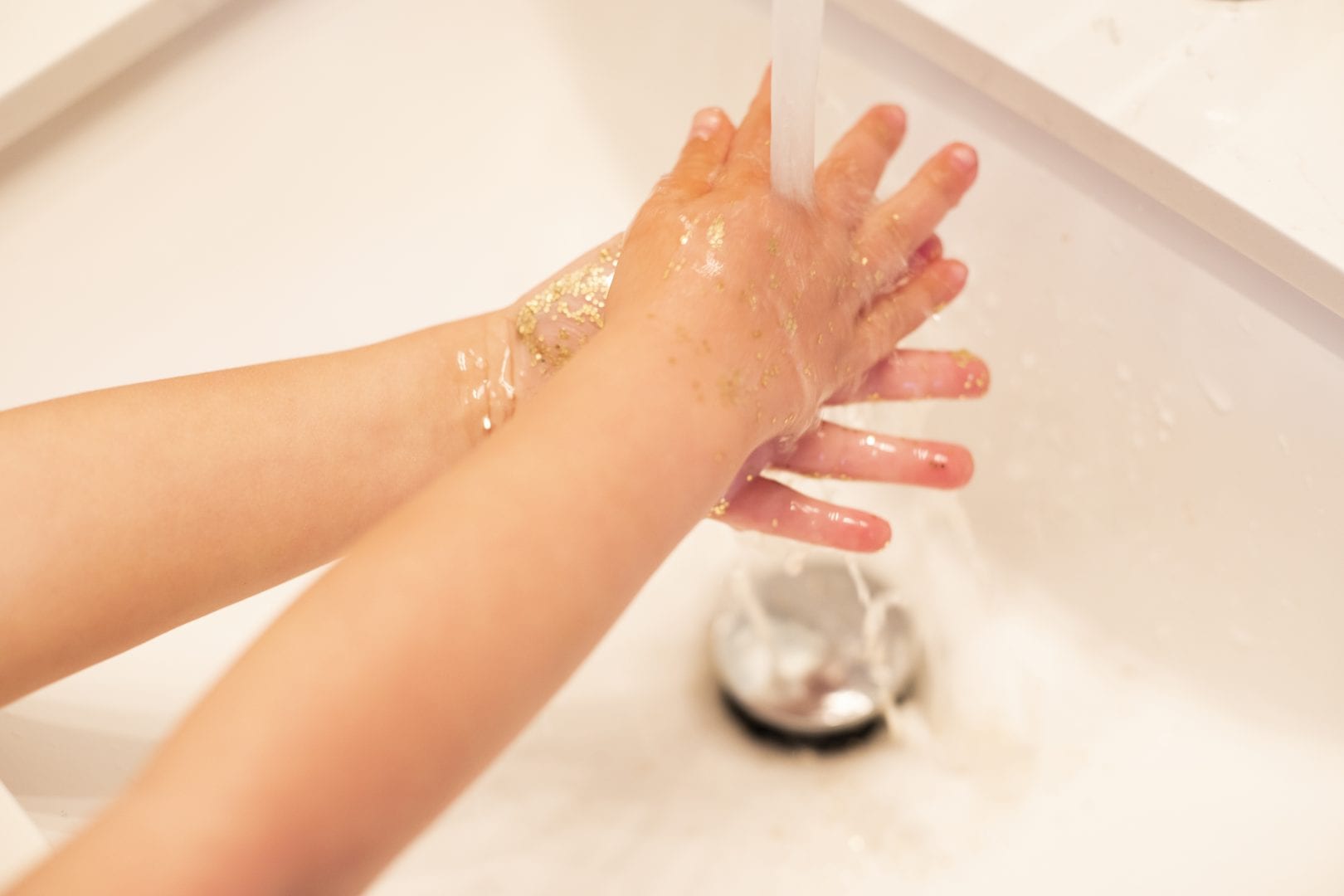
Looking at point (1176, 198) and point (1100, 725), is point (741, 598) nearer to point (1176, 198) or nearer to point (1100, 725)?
point (1100, 725)

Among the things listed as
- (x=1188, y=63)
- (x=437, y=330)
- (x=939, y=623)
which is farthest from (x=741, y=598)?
(x=1188, y=63)

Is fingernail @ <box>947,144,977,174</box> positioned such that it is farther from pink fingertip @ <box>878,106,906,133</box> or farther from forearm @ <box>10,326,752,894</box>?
forearm @ <box>10,326,752,894</box>

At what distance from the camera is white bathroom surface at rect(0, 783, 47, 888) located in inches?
14.0

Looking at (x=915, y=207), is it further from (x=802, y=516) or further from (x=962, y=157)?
(x=802, y=516)

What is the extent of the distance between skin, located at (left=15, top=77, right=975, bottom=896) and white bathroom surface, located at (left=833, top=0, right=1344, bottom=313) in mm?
48

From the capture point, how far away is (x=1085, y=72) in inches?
18.4

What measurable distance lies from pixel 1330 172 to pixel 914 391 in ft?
0.56

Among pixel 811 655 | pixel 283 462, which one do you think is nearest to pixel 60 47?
pixel 283 462

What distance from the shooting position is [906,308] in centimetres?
49

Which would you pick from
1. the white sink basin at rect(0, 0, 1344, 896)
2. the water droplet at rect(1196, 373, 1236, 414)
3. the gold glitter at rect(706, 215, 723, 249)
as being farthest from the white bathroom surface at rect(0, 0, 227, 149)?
the water droplet at rect(1196, 373, 1236, 414)

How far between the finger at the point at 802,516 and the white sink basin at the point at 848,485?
0.13 meters

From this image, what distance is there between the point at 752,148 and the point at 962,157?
0.09 meters

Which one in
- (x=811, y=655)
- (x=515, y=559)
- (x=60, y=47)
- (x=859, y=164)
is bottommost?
(x=811, y=655)

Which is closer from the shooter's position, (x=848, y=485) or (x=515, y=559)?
(x=515, y=559)
